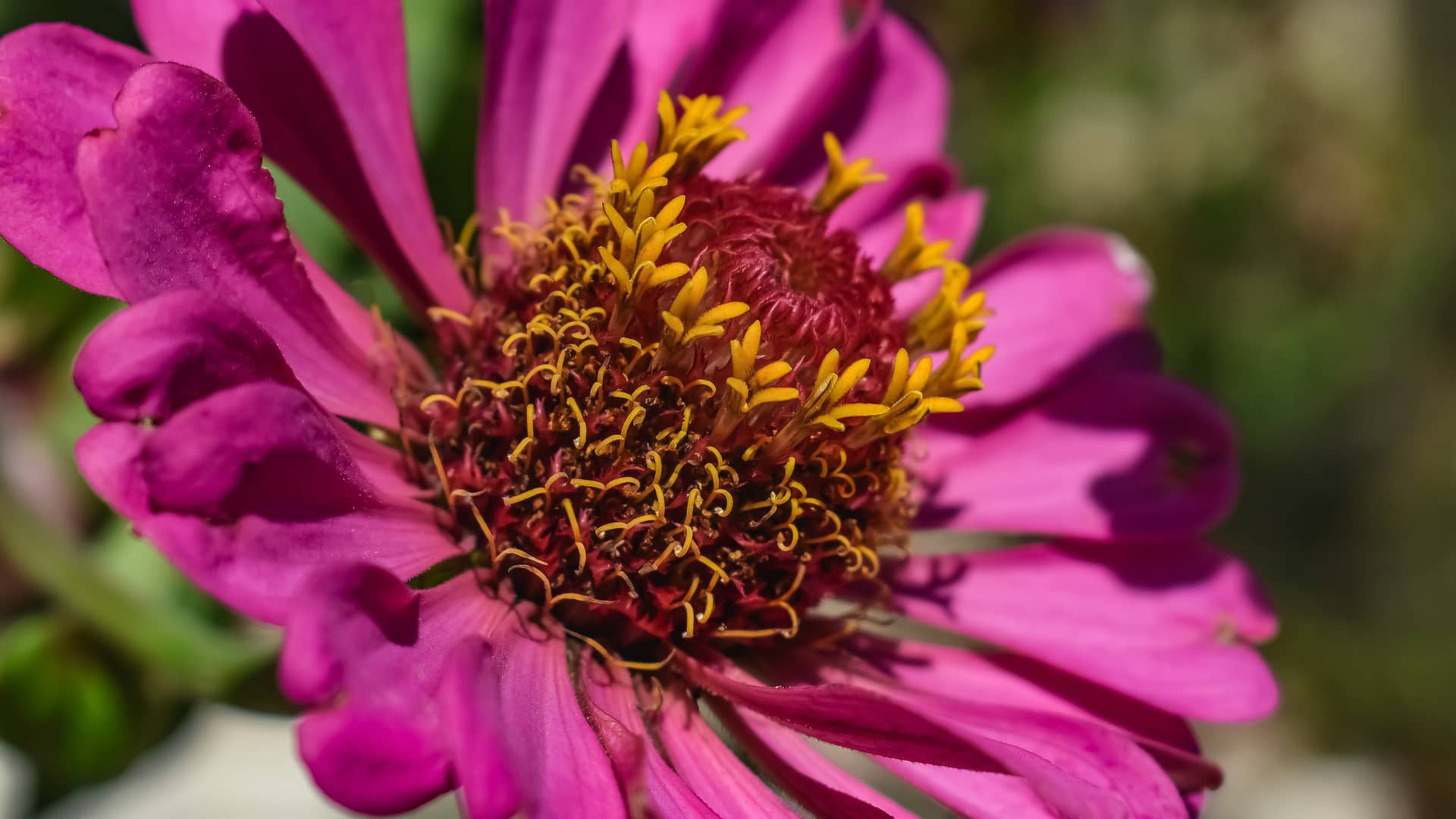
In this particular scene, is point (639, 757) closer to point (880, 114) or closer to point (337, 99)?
point (337, 99)

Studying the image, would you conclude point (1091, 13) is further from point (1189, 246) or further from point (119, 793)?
point (119, 793)

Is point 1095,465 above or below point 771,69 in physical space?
below

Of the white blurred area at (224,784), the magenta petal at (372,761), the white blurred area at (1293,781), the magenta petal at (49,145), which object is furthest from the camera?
the white blurred area at (1293,781)

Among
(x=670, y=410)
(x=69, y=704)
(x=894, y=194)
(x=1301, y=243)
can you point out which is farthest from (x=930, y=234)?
(x=1301, y=243)

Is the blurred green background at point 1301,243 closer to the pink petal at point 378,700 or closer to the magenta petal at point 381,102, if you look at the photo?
the magenta petal at point 381,102

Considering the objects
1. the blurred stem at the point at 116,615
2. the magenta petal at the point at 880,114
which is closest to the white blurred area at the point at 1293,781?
the magenta petal at the point at 880,114

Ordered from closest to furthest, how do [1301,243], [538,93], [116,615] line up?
1. [116,615]
2. [538,93]
3. [1301,243]

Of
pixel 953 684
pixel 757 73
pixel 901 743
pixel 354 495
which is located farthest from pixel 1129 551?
pixel 354 495
